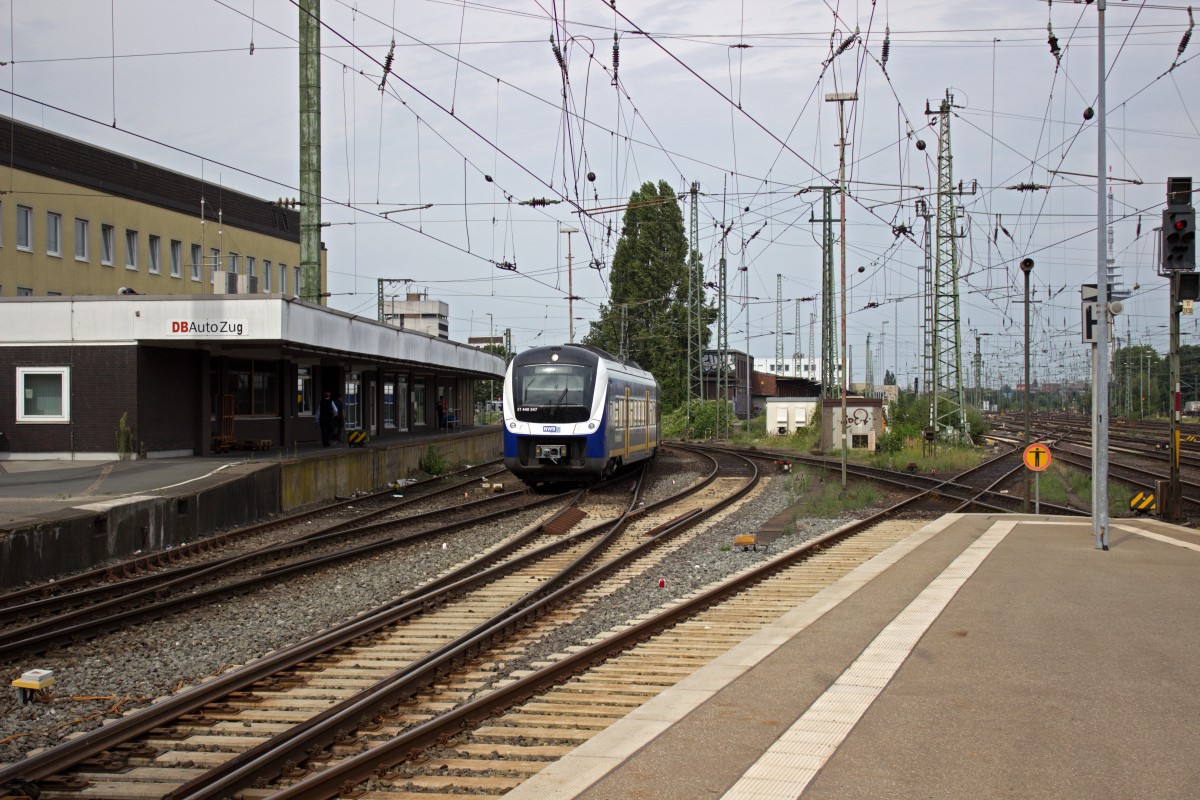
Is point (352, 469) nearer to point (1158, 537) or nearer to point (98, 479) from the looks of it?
point (98, 479)

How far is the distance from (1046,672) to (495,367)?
35928 millimetres

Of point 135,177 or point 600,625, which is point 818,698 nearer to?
point 600,625

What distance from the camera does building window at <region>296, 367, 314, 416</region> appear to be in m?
28.6

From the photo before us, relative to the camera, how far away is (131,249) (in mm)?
37750

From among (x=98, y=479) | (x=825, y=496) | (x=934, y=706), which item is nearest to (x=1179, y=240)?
(x=825, y=496)

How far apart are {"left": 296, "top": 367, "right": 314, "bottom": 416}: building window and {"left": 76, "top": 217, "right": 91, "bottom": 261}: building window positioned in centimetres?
1144

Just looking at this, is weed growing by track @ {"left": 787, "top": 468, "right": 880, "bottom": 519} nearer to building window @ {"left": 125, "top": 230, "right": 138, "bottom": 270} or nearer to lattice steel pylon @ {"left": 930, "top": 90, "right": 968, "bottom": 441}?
lattice steel pylon @ {"left": 930, "top": 90, "right": 968, "bottom": 441}

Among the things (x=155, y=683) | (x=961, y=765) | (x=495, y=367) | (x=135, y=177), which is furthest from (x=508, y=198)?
(x=961, y=765)

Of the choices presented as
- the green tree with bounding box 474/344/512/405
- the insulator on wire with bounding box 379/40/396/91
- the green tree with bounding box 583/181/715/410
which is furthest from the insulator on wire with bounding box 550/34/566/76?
the green tree with bounding box 474/344/512/405

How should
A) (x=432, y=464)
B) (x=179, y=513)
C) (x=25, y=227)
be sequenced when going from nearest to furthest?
(x=179, y=513) < (x=432, y=464) < (x=25, y=227)

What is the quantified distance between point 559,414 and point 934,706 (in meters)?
15.9

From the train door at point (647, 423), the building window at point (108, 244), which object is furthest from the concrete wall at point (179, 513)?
the building window at point (108, 244)

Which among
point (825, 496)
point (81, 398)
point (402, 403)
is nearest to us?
point (825, 496)

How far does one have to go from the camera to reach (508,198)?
26891 millimetres
